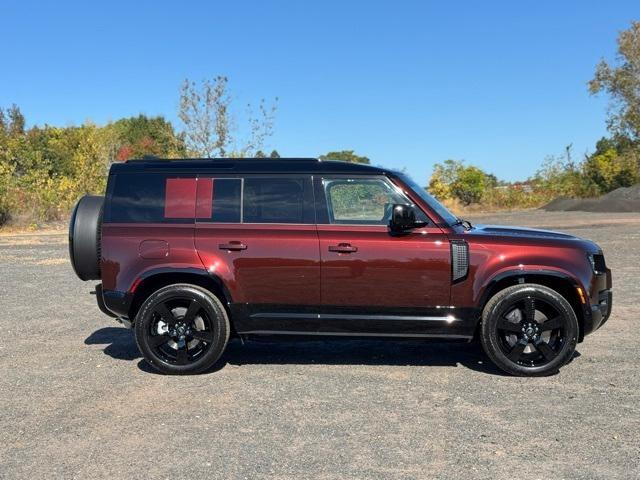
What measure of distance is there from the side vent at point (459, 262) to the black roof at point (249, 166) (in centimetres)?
100

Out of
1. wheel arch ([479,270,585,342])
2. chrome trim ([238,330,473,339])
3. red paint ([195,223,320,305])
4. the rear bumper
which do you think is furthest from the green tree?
the rear bumper

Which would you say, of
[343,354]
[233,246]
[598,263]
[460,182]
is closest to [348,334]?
[343,354]

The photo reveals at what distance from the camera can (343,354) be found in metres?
6.21

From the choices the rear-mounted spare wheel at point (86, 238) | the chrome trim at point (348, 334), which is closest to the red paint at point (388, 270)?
the chrome trim at point (348, 334)

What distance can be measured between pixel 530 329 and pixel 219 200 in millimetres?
3097

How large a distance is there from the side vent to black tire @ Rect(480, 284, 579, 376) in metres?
0.36

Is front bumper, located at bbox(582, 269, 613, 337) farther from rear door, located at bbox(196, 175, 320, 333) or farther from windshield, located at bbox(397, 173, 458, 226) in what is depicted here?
rear door, located at bbox(196, 175, 320, 333)

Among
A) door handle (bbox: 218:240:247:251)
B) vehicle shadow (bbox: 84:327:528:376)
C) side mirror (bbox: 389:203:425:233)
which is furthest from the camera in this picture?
vehicle shadow (bbox: 84:327:528:376)

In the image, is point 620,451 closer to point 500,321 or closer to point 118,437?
point 500,321

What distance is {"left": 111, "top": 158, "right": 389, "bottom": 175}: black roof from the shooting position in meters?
5.58

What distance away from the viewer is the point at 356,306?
5355 mm

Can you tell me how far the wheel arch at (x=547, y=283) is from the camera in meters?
5.23

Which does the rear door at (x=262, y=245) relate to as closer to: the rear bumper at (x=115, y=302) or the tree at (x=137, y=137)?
the rear bumper at (x=115, y=302)

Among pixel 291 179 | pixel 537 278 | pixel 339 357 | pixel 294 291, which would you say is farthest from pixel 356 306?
pixel 537 278
